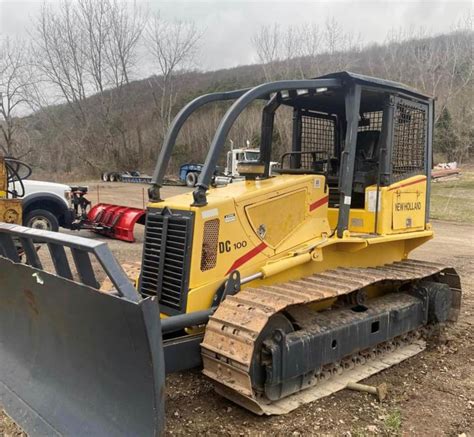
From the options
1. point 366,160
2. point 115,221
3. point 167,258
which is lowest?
point 115,221

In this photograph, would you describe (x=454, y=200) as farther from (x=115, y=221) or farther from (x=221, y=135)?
(x=221, y=135)

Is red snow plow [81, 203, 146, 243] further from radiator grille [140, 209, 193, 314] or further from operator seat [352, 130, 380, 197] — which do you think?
radiator grille [140, 209, 193, 314]

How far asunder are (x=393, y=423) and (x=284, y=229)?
1.76 meters

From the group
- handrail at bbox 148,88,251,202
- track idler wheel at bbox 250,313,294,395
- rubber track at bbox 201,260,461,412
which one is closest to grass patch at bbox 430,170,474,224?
rubber track at bbox 201,260,461,412

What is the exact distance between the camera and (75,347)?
3244mm

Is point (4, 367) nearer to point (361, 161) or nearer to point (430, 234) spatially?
point (361, 161)

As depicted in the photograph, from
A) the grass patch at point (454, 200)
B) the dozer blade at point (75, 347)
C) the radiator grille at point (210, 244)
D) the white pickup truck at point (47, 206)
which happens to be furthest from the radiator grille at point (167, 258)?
the grass patch at point (454, 200)

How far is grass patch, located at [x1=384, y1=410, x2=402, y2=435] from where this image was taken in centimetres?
353

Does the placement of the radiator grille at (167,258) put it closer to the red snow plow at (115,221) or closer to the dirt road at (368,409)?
the dirt road at (368,409)

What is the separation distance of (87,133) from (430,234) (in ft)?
154

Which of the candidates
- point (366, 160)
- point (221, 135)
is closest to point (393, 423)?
point (221, 135)

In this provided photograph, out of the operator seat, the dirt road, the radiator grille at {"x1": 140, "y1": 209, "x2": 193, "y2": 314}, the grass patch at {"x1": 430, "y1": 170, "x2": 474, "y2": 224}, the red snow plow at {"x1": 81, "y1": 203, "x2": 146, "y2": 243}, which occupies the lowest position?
the grass patch at {"x1": 430, "y1": 170, "x2": 474, "y2": 224}

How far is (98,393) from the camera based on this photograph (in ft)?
10.3

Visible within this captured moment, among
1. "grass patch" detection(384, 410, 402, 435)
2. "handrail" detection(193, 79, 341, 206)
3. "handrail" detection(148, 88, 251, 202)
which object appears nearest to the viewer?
"grass patch" detection(384, 410, 402, 435)
